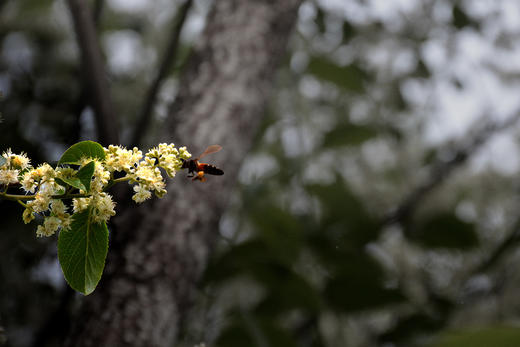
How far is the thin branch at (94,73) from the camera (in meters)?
0.92

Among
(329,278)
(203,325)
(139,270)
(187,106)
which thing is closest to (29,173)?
(139,270)

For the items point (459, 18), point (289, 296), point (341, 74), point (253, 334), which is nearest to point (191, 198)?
point (253, 334)

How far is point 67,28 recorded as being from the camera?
1.64 m

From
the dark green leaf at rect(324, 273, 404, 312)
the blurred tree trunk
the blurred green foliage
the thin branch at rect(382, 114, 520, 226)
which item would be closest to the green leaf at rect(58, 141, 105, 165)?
the blurred tree trunk

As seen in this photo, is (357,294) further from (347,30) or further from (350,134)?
(347,30)

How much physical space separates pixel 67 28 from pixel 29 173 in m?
1.42

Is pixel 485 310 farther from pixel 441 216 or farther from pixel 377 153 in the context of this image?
pixel 377 153

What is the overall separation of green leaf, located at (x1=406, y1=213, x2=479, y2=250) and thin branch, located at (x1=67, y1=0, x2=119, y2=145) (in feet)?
3.71

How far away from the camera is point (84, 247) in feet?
1.32

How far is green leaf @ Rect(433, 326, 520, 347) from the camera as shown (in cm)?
85

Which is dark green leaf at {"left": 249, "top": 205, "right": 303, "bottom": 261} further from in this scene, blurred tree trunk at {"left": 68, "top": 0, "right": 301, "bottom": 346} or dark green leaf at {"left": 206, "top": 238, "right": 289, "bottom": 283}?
blurred tree trunk at {"left": 68, "top": 0, "right": 301, "bottom": 346}

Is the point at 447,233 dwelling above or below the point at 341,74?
below

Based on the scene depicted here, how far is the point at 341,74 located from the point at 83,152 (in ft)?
4.30

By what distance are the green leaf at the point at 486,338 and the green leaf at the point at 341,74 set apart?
914mm
